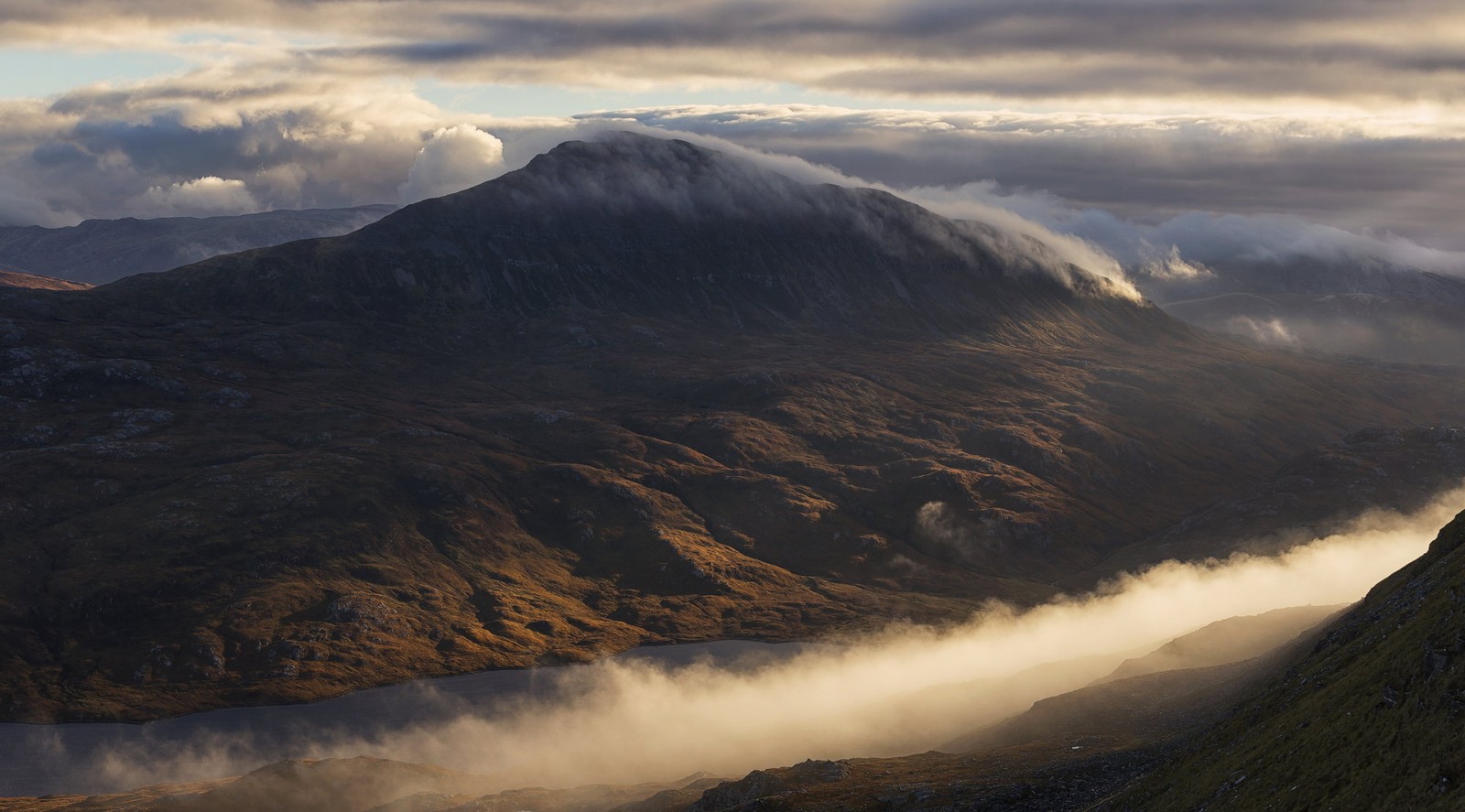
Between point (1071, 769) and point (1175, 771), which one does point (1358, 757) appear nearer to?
point (1175, 771)

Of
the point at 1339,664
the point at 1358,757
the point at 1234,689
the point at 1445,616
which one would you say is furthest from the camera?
the point at 1234,689

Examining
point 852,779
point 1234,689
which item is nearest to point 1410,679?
point 1234,689

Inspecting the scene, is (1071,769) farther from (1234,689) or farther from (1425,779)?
(1425,779)

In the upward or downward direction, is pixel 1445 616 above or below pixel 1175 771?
above

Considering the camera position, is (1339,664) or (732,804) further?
(732,804)

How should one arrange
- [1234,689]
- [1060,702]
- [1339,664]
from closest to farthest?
[1339,664] → [1234,689] → [1060,702]

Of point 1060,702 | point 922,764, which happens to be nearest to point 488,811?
point 922,764
